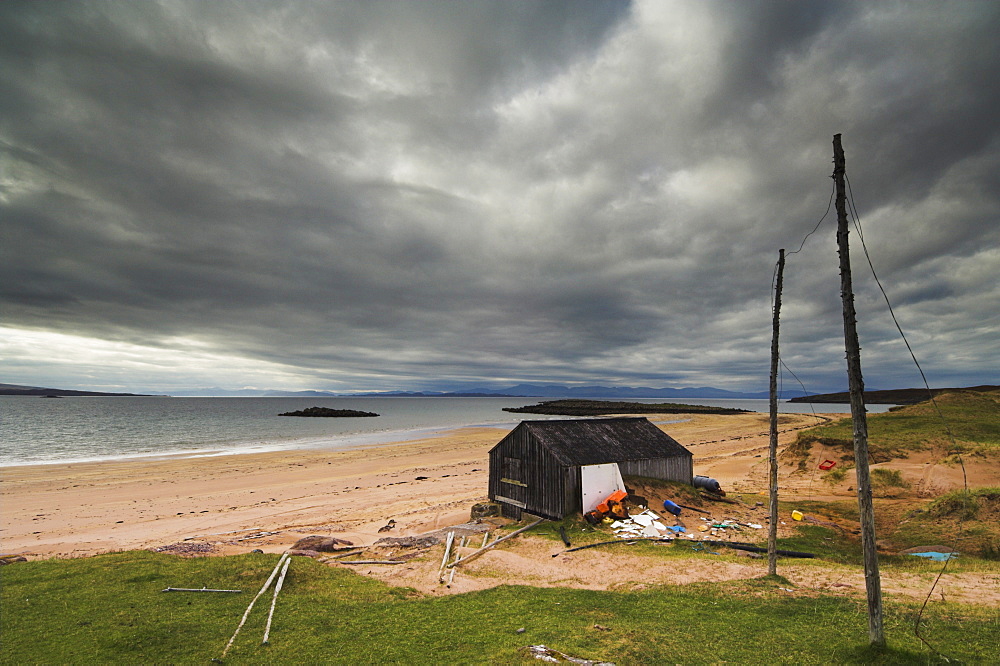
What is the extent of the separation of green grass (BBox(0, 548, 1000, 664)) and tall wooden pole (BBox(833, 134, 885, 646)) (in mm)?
782

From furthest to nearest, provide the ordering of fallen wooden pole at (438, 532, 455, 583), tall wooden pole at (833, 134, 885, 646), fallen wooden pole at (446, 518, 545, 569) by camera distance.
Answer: fallen wooden pole at (446, 518, 545, 569) < fallen wooden pole at (438, 532, 455, 583) < tall wooden pole at (833, 134, 885, 646)

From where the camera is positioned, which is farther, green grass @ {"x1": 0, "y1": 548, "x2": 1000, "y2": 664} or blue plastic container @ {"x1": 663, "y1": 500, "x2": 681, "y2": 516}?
blue plastic container @ {"x1": 663, "y1": 500, "x2": 681, "y2": 516}

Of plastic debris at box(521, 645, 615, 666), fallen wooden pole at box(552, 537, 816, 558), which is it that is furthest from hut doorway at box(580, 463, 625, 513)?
plastic debris at box(521, 645, 615, 666)

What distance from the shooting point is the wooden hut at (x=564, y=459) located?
873 inches

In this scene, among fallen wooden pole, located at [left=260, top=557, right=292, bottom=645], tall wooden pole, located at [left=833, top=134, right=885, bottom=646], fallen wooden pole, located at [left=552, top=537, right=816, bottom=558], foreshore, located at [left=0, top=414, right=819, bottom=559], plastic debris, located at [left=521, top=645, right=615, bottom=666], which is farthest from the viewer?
foreshore, located at [left=0, top=414, right=819, bottom=559]

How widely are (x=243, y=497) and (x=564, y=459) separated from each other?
2693cm

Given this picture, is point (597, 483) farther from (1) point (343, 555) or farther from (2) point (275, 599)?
(2) point (275, 599)

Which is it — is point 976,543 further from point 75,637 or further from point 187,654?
point 75,637

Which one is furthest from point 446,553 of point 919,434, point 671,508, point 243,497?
point 919,434

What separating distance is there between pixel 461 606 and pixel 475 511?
42.2ft

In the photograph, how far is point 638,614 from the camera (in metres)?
11.2

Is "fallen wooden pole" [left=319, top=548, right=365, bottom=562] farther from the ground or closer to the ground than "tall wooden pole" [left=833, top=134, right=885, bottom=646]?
closer to the ground

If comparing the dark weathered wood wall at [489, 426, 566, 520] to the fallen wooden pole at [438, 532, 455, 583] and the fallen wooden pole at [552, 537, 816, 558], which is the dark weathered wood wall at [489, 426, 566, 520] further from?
the fallen wooden pole at [438, 532, 455, 583]

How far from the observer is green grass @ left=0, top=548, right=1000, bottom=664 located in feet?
27.8
